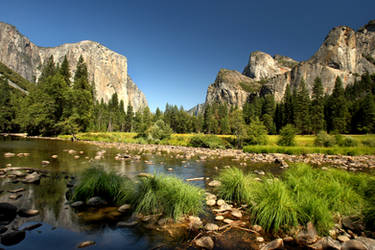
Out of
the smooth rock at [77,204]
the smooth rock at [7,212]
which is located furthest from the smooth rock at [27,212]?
the smooth rock at [77,204]

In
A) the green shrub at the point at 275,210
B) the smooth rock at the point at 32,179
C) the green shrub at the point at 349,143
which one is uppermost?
the green shrub at the point at 349,143

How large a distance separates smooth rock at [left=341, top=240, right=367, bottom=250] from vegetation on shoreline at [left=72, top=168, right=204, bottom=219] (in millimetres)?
3653

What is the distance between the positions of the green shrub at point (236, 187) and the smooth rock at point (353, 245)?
3.01 meters

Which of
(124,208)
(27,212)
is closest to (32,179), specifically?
(27,212)

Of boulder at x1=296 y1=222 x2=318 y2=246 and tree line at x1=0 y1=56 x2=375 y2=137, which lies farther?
tree line at x1=0 y1=56 x2=375 y2=137

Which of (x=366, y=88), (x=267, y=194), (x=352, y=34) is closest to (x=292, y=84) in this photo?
(x=366, y=88)

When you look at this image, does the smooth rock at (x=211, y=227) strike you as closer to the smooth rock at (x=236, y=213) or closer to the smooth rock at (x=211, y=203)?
the smooth rock at (x=236, y=213)

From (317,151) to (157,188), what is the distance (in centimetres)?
3046

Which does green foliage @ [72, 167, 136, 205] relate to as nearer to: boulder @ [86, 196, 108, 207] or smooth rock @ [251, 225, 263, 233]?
boulder @ [86, 196, 108, 207]

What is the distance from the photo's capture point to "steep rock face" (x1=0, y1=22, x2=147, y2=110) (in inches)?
6314

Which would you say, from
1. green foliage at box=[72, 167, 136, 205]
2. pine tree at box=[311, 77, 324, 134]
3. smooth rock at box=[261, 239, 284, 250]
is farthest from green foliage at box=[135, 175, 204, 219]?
pine tree at box=[311, 77, 324, 134]

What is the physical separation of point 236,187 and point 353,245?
3.87 metres

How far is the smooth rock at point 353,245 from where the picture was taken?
13.3 ft

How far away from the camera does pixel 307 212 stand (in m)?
5.22
